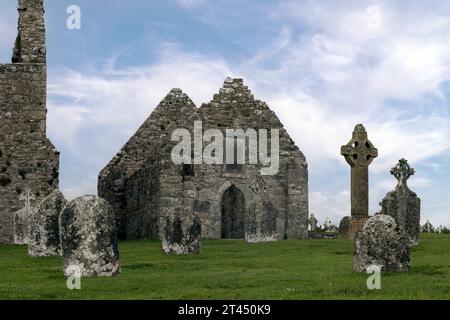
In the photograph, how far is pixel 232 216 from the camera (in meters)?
41.9

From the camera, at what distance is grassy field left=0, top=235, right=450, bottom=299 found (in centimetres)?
1625

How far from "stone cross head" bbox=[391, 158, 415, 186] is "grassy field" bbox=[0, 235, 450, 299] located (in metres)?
3.84

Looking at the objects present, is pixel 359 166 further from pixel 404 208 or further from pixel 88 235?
pixel 88 235

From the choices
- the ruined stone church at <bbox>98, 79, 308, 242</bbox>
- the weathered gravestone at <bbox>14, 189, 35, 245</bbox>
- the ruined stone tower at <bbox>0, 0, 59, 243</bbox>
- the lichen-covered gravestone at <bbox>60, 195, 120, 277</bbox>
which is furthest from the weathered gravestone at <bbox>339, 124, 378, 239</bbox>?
the lichen-covered gravestone at <bbox>60, 195, 120, 277</bbox>

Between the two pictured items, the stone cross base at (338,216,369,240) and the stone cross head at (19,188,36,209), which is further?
the stone cross head at (19,188,36,209)

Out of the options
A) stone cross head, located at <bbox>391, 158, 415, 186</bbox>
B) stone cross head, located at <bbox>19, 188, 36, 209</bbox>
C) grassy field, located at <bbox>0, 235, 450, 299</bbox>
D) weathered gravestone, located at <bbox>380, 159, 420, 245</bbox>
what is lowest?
grassy field, located at <bbox>0, 235, 450, 299</bbox>

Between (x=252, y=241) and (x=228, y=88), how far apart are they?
9955mm

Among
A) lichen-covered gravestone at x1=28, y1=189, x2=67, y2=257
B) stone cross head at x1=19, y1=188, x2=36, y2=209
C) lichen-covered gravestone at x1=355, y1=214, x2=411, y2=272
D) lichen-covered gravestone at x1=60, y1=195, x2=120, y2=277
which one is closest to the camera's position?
lichen-covered gravestone at x1=355, y1=214, x2=411, y2=272

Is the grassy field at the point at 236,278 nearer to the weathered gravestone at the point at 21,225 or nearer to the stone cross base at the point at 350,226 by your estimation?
the stone cross base at the point at 350,226

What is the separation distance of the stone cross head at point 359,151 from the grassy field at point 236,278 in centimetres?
866

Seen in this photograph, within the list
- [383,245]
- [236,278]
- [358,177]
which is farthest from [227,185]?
[236,278]

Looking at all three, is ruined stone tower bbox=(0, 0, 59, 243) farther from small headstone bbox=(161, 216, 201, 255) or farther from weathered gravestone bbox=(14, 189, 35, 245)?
small headstone bbox=(161, 216, 201, 255)

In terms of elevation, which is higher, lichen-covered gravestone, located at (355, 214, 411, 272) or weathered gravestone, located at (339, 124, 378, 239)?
weathered gravestone, located at (339, 124, 378, 239)
